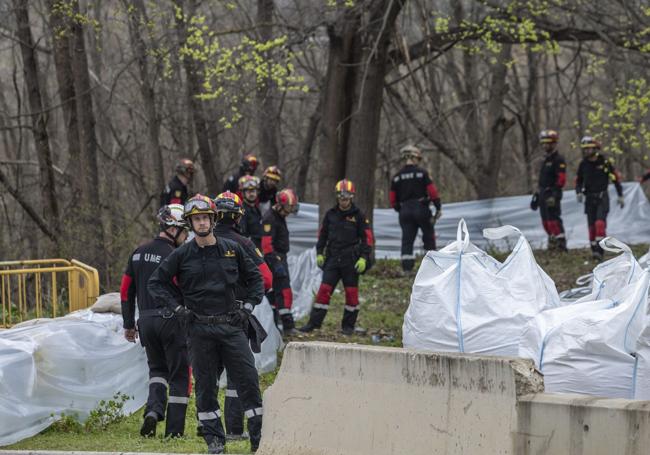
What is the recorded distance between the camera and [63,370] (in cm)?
941

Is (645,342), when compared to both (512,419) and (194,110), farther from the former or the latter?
(194,110)

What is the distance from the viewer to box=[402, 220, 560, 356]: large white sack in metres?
9.08

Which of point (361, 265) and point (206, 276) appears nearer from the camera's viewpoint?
point (206, 276)

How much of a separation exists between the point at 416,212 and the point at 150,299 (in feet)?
25.4

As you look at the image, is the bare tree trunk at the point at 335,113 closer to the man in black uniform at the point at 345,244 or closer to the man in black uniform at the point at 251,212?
the man in black uniform at the point at 345,244

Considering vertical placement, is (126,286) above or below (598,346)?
above

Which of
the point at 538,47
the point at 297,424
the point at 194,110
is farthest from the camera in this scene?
the point at 194,110

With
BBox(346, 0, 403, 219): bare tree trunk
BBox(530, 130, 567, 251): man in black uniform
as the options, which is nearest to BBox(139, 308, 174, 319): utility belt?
BBox(346, 0, 403, 219): bare tree trunk

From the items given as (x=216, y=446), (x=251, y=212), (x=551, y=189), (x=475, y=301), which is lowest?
(x=216, y=446)

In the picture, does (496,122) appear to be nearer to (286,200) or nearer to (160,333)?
(286,200)

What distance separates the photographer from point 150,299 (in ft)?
28.0

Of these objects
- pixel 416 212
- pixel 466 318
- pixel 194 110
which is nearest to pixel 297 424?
pixel 466 318

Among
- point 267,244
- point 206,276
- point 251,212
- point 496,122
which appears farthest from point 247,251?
point 496,122

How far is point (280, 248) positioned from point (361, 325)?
6.26 ft
